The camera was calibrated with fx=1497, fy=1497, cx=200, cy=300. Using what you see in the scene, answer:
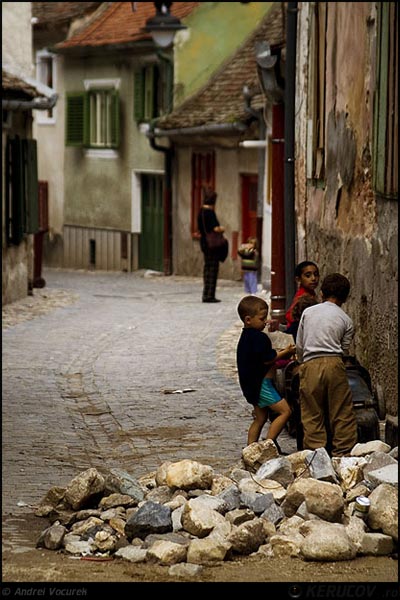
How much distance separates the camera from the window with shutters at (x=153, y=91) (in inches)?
1244

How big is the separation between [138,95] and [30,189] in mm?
10872

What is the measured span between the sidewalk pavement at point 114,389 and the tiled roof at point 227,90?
639 cm

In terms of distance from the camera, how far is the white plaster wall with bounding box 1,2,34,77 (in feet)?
78.1

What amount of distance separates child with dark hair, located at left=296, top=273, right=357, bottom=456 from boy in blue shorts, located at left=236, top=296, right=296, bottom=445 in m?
0.27

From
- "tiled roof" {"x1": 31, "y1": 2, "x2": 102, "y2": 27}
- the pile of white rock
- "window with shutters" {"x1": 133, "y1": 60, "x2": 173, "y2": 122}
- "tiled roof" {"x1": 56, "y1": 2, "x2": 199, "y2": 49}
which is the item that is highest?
"tiled roof" {"x1": 31, "y1": 2, "x2": 102, "y2": 27}

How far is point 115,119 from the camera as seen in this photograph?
33969mm

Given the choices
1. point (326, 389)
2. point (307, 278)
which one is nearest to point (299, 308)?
point (307, 278)

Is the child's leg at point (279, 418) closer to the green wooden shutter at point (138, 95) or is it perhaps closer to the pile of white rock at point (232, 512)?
the pile of white rock at point (232, 512)

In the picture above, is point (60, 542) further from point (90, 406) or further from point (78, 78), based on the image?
point (78, 78)

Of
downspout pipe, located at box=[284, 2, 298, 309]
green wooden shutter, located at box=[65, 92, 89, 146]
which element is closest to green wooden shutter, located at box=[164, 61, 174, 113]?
green wooden shutter, located at box=[65, 92, 89, 146]

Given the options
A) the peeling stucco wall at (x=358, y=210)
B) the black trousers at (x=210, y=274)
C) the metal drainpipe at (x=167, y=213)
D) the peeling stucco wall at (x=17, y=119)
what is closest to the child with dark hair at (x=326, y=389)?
the peeling stucco wall at (x=358, y=210)

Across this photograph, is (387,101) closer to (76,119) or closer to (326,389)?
(326,389)

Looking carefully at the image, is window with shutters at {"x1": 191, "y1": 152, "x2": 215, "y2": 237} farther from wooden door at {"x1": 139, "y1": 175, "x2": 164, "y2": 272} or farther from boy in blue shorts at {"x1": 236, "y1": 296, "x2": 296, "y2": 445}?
boy in blue shorts at {"x1": 236, "y1": 296, "x2": 296, "y2": 445}
